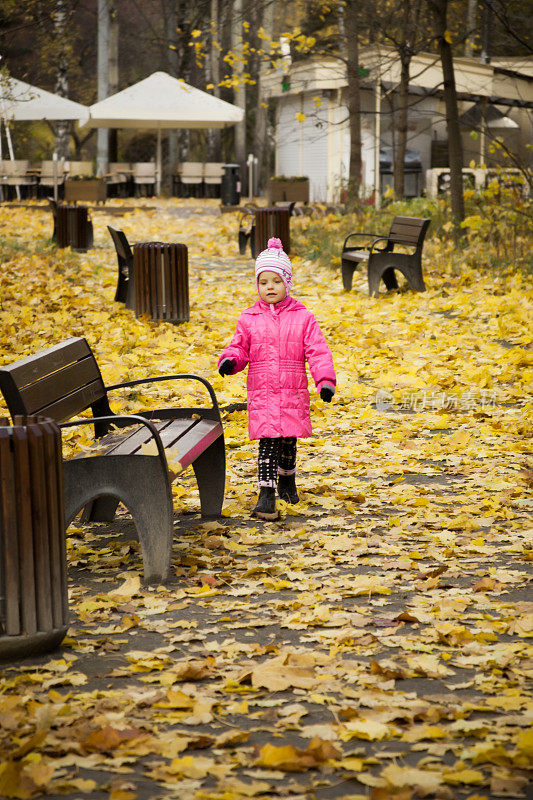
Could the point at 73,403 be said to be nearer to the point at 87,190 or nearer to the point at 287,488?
the point at 287,488

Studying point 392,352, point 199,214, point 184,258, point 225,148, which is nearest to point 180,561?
point 392,352

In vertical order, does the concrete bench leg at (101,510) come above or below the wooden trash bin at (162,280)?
below

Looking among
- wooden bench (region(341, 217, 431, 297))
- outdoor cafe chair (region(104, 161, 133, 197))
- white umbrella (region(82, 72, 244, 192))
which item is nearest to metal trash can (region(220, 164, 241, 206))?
white umbrella (region(82, 72, 244, 192))

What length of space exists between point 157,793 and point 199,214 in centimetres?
2406

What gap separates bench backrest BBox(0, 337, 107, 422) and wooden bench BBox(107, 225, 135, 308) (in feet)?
22.2

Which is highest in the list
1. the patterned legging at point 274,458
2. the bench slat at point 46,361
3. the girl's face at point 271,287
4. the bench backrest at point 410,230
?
the bench backrest at point 410,230

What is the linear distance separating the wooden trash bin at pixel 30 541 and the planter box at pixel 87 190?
23.9 meters

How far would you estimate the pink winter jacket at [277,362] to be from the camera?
552 centimetres

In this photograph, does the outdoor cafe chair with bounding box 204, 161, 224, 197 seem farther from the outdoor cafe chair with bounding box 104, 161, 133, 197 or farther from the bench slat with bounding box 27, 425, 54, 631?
the bench slat with bounding box 27, 425, 54, 631

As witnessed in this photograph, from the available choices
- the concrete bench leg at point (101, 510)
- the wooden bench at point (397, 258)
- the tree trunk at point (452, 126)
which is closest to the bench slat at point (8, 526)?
the concrete bench leg at point (101, 510)

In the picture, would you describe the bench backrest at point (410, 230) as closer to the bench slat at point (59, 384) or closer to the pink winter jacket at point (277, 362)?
the pink winter jacket at point (277, 362)

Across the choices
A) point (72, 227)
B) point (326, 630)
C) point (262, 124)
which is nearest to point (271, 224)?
point (72, 227)

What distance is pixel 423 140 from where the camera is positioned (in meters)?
33.2

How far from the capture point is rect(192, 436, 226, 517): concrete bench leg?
5.61 m
